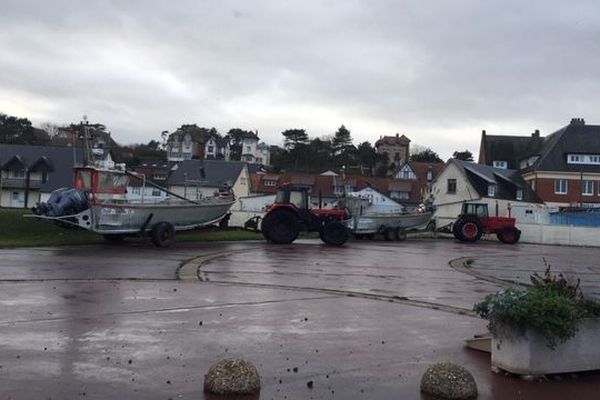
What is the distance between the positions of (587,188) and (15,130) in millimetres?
79961

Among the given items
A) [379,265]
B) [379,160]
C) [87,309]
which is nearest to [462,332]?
[87,309]

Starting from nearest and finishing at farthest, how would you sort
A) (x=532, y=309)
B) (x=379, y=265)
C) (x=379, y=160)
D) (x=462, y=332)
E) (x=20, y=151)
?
1. (x=532, y=309)
2. (x=462, y=332)
3. (x=379, y=265)
4. (x=20, y=151)
5. (x=379, y=160)

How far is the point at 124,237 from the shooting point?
2617 cm

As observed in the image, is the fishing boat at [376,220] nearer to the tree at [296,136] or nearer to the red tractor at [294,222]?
the red tractor at [294,222]

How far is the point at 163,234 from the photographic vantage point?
82.4 feet

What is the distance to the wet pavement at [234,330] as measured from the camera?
6383mm

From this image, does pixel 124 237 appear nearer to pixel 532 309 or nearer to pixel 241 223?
pixel 241 223

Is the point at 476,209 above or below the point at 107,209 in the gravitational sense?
above

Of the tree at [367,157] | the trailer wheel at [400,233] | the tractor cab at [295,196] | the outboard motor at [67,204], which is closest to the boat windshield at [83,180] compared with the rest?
the outboard motor at [67,204]

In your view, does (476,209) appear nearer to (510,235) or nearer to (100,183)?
(510,235)

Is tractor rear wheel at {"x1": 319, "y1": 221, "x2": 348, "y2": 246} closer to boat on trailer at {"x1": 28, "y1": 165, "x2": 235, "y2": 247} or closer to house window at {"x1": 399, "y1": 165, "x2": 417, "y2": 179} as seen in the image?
boat on trailer at {"x1": 28, "y1": 165, "x2": 235, "y2": 247}

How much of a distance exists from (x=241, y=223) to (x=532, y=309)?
37863 mm

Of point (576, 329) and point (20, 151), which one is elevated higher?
point (20, 151)

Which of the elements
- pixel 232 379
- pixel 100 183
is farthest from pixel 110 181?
pixel 232 379
